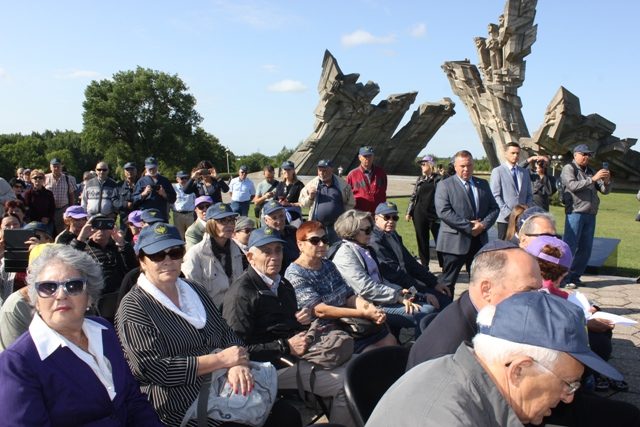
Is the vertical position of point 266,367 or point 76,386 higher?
point 76,386

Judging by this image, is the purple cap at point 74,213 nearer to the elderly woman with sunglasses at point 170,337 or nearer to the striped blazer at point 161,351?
the elderly woman with sunglasses at point 170,337

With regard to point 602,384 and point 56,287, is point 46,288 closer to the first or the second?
point 56,287

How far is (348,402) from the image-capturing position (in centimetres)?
233

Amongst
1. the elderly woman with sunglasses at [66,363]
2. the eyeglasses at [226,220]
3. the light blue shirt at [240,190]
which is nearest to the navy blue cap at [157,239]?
the elderly woman with sunglasses at [66,363]

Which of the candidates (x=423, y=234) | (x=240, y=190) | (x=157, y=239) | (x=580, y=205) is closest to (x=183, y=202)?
(x=240, y=190)

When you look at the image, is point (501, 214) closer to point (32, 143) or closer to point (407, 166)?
point (407, 166)

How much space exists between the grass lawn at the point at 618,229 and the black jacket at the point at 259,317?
21.7 ft

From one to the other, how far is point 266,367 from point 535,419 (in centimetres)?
182

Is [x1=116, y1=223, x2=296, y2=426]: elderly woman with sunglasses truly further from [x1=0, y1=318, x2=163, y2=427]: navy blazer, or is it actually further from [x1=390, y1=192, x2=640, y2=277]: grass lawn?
[x1=390, y1=192, x2=640, y2=277]: grass lawn

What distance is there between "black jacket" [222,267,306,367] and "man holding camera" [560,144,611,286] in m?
5.28

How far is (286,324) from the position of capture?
12.2ft

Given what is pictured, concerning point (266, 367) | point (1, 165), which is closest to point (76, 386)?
point (266, 367)

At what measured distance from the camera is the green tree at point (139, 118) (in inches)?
1869

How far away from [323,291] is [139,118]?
4839 centimetres
